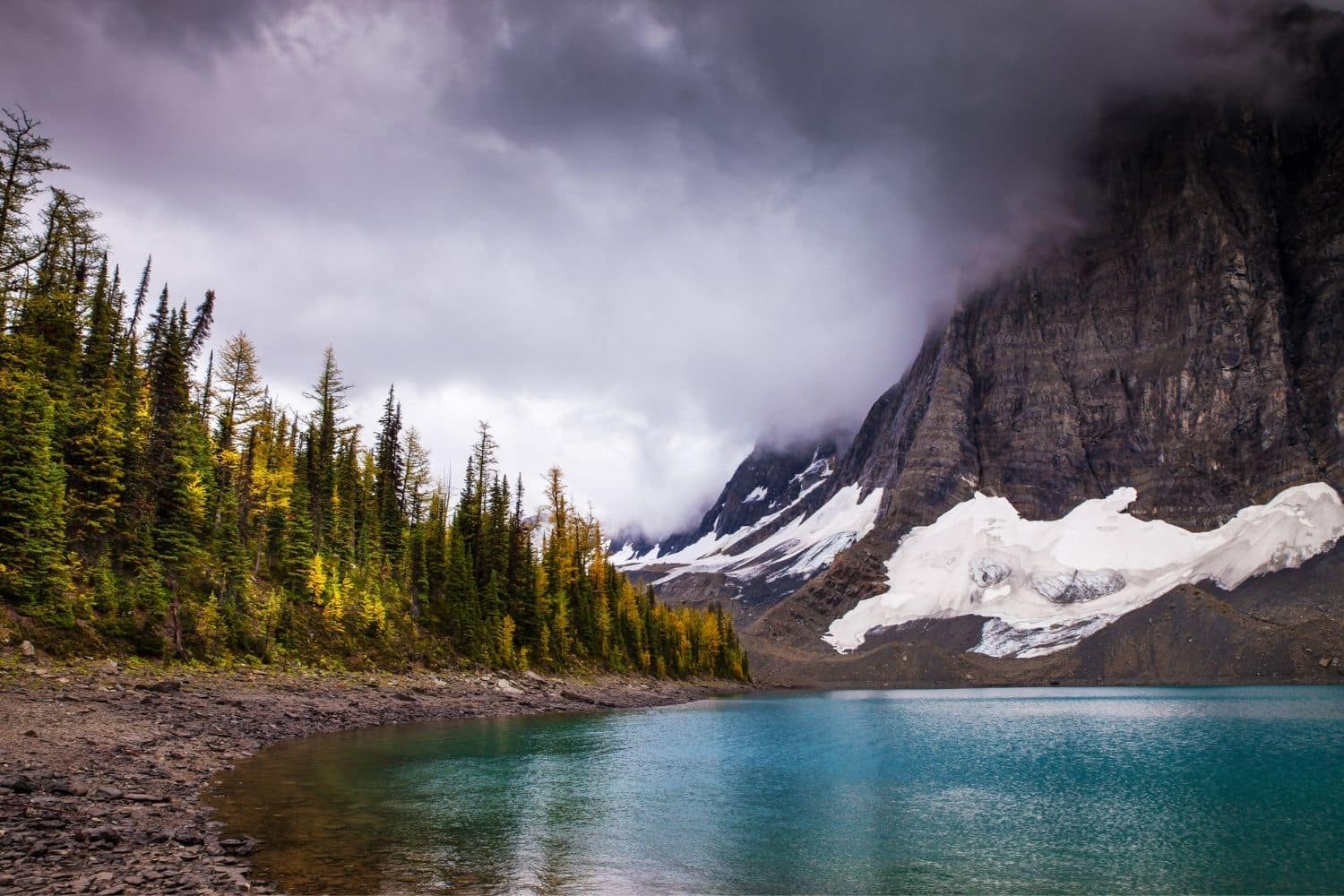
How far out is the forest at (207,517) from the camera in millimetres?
42062

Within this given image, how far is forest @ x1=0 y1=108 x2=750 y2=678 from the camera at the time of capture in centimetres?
4206

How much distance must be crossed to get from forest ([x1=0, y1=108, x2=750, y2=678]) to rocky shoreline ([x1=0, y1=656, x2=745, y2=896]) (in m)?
5.32

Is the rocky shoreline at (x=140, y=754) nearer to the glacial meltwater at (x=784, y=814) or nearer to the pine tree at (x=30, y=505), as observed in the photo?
the glacial meltwater at (x=784, y=814)

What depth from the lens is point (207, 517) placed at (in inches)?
2398

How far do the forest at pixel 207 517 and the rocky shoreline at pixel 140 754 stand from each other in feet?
17.5

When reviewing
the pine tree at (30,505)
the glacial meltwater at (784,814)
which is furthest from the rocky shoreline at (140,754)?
the pine tree at (30,505)

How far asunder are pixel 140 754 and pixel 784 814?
24097 mm

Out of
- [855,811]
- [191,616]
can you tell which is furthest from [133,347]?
[855,811]

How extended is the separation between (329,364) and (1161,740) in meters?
84.9

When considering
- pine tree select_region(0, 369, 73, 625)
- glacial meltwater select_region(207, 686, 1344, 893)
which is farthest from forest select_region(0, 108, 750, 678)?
glacial meltwater select_region(207, 686, 1344, 893)

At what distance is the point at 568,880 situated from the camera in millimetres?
19781

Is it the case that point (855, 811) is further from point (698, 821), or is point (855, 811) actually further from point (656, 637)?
point (656, 637)

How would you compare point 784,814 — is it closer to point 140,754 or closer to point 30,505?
point 140,754

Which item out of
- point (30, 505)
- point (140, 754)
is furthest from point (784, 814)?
Answer: point (30, 505)
